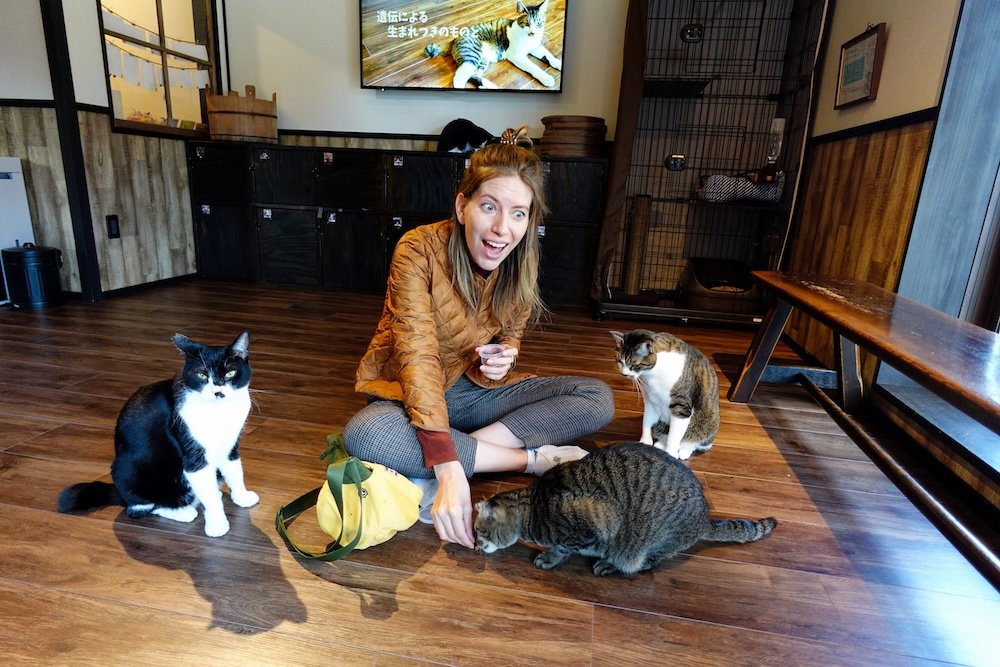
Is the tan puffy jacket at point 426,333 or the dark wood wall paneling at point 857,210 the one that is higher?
the dark wood wall paneling at point 857,210

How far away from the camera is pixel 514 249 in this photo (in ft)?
4.90

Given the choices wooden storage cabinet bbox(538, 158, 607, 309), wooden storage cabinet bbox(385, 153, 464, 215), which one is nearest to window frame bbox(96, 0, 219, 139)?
wooden storage cabinet bbox(385, 153, 464, 215)

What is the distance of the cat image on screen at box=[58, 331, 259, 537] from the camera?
46.2 inches

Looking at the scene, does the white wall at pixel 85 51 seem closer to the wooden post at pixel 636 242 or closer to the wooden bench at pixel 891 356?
the wooden post at pixel 636 242

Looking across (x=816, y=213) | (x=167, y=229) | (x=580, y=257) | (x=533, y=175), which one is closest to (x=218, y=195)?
(x=167, y=229)

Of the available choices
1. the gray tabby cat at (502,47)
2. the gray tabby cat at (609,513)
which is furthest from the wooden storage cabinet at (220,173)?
the gray tabby cat at (609,513)

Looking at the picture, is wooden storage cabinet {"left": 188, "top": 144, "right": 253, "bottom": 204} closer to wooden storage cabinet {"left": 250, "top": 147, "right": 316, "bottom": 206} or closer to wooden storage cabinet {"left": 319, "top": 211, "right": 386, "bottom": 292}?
wooden storage cabinet {"left": 250, "top": 147, "right": 316, "bottom": 206}

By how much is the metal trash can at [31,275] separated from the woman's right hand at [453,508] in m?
3.23

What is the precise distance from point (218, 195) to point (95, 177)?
2.76ft

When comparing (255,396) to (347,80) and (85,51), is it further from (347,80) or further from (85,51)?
(347,80)

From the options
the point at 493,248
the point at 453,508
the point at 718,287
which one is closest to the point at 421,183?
the point at 718,287

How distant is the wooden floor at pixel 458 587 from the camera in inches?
40.2

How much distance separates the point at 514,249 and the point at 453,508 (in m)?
0.71

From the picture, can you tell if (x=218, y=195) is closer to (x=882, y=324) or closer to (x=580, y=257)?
(x=580, y=257)
